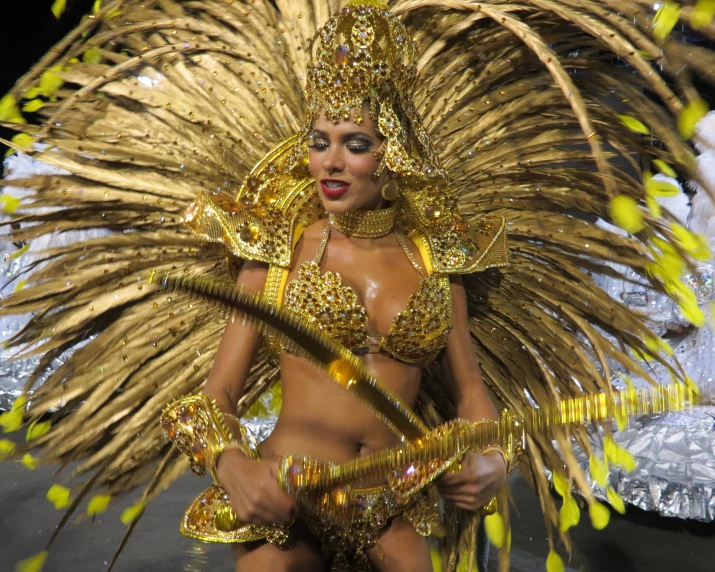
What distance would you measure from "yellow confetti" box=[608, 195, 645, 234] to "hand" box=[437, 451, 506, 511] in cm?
62

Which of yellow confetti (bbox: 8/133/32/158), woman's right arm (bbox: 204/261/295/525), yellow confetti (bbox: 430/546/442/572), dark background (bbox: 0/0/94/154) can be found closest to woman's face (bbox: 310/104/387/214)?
woman's right arm (bbox: 204/261/295/525)

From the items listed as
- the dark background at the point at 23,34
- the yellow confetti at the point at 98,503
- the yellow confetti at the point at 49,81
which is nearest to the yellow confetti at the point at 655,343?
the yellow confetti at the point at 98,503

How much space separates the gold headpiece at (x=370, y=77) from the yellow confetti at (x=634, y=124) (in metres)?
0.52

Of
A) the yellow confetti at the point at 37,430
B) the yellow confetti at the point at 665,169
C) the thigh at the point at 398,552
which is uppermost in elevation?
the yellow confetti at the point at 665,169

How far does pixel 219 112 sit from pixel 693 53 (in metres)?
1.15

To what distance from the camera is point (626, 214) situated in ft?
5.85

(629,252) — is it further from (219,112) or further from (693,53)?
(219,112)

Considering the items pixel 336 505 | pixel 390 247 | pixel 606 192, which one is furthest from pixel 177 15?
pixel 336 505

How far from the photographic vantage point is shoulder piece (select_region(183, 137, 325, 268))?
1725 mm

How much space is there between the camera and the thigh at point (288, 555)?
1572mm

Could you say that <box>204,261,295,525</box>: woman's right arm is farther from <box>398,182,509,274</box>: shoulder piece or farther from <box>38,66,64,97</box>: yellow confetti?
<box>38,66,64,97</box>: yellow confetti

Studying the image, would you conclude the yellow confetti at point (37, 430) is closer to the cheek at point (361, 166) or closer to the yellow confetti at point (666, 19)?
the cheek at point (361, 166)

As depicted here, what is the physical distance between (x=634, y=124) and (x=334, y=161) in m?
0.74

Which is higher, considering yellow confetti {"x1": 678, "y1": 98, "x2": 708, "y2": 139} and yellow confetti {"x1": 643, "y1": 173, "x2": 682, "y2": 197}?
yellow confetti {"x1": 678, "y1": 98, "x2": 708, "y2": 139}
